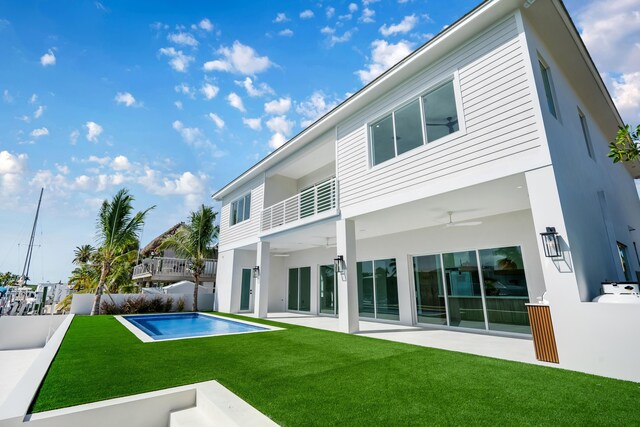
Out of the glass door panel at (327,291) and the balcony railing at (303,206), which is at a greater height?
the balcony railing at (303,206)

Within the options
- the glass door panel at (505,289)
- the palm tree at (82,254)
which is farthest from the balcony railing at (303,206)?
the palm tree at (82,254)

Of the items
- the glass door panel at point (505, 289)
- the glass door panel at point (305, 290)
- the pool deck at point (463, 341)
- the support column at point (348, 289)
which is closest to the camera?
the pool deck at point (463, 341)

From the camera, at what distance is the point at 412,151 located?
23.6 ft

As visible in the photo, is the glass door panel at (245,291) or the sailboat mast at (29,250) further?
the sailboat mast at (29,250)

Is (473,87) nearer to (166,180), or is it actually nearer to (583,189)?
(583,189)

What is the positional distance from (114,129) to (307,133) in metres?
9.86

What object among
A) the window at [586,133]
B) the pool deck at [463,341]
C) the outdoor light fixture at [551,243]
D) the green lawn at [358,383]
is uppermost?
the window at [586,133]

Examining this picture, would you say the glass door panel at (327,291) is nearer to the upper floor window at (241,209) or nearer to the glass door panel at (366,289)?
the glass door panel at (366,289)

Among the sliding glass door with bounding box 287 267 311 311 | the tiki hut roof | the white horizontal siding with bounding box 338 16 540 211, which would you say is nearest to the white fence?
the sliding glass door with bounding box 287 267 311 311

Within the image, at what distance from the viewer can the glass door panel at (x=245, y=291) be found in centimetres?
1599

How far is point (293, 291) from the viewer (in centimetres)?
1645

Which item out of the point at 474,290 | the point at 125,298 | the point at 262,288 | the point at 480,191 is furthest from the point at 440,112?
→ the point at 125,298

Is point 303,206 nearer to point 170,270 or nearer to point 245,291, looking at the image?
point 245,291

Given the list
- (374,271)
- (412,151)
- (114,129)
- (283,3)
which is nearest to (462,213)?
(412,151)
